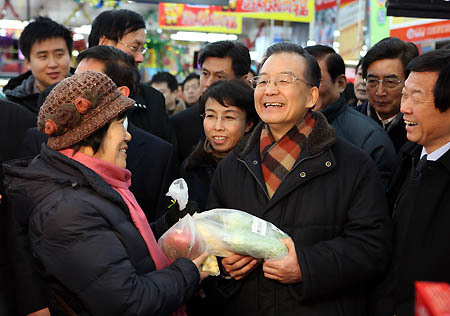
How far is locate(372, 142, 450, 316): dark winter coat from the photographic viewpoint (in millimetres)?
2242

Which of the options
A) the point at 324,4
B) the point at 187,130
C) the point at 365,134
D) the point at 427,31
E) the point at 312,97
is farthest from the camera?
the point at 324,4

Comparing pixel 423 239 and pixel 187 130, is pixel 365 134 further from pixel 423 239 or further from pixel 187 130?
pixel 187 130

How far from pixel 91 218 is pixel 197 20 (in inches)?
483

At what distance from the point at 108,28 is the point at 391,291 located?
2.72 metres

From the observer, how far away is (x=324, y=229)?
8.00 ft

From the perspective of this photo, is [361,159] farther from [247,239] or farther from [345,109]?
[345,109]

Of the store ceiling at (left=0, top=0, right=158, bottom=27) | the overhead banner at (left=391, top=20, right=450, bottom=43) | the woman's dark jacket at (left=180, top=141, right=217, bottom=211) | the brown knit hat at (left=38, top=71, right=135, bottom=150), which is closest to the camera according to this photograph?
the brown knit hat at (left=38, top=71, right=135, bottom=150)

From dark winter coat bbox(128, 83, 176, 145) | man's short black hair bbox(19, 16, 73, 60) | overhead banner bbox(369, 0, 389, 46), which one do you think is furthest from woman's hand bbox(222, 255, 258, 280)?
overhead banner bbox(369, 0, 389, 46)

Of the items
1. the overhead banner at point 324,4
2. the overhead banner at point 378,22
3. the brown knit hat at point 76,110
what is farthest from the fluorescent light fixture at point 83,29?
the brown knit hat at point 76,110

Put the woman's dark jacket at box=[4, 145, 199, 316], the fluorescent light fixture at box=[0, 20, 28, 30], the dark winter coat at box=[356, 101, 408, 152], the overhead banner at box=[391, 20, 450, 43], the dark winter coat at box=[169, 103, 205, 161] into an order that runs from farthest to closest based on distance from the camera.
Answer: the fluorescent light fixture at box=[0, 20, 28, 30] → the overhead banner at box=[391, 20, 450, 43] → the dark winter coat at box=[169, 103, 205, 161] → the dark winter coat at box=[356, 101, 408, 152] → the woman's dark jacket at box=[4, 145, 199, 316]

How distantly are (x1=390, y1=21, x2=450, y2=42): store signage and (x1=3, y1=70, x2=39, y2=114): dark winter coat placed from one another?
20.9 feet

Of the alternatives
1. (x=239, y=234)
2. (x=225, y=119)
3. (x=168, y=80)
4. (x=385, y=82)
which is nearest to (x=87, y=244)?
(x=239, y=234)

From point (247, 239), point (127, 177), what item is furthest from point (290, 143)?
point (127, 177)

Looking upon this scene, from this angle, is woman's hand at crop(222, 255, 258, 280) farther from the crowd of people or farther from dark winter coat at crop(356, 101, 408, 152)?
dark winter coat at crop(356, 101, 408, 152)
